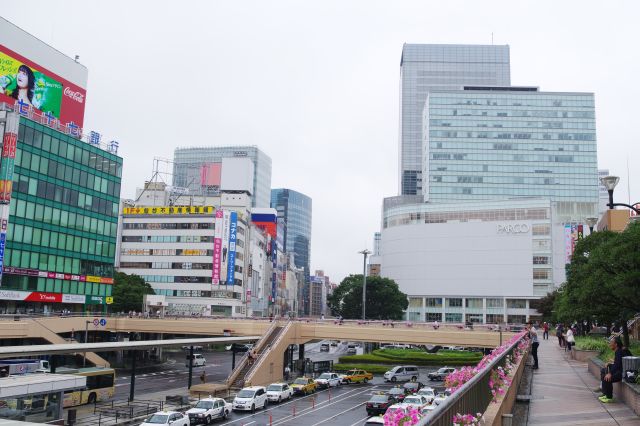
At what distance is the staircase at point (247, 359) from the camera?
178ft

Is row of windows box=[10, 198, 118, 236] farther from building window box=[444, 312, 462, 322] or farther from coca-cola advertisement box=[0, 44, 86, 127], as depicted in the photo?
building window box=[444, 312, 462, 322]

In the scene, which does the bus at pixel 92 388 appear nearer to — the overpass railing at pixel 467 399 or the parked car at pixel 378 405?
the parked car at pixel 378 405

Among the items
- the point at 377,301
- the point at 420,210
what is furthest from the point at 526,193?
the point at 377,301

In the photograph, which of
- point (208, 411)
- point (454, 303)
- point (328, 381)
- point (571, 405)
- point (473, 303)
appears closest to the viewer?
point (571, 405)

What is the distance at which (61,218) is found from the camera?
69.6m

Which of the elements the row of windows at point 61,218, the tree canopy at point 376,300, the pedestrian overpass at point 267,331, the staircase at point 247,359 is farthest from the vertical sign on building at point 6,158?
the tree canopy at point 376,300

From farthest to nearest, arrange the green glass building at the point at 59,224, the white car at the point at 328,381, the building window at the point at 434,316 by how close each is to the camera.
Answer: the building window at the point at 434,316 → the green glass building at the point at 59,224 → the white car at the point at 328,381

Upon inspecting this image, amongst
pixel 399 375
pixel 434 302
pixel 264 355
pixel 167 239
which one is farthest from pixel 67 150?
pixel 434 302

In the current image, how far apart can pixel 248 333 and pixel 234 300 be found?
40.7 meters

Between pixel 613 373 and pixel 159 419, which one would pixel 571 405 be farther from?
pixel 159 419

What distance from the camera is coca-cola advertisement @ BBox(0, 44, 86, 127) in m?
69.3

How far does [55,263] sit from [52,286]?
2.69 metres

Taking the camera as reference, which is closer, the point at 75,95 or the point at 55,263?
the point at 55,263

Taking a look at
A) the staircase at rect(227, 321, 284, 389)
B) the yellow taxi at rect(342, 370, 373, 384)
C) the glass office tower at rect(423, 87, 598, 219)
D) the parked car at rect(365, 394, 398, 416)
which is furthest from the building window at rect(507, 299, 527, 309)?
the parked car at rect(365, 394, 398, 416)
